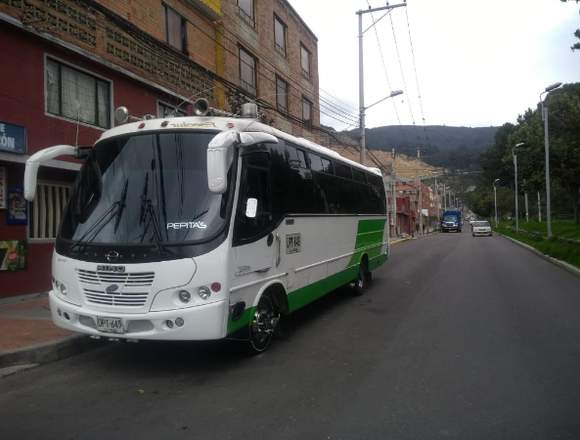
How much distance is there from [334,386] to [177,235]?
7.31 ft

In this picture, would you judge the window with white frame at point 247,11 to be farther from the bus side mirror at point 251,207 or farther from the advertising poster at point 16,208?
the bus side mirror at point 251,207

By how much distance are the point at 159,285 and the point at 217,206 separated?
1.03 metres

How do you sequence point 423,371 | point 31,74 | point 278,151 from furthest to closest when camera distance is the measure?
point 31,74
point 278,151
point 423,371

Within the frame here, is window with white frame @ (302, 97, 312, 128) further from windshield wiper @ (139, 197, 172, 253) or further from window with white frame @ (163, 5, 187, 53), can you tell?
windshield wiper @ (139, 197, 172, 253)

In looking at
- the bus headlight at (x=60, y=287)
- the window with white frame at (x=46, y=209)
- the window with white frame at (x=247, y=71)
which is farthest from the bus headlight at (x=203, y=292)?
the window with white frame at (x=247, y=71)

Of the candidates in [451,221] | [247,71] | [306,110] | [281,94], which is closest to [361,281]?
[247,71]

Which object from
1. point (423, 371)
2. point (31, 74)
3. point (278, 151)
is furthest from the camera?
point (31, 74)

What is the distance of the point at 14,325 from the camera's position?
7.75m

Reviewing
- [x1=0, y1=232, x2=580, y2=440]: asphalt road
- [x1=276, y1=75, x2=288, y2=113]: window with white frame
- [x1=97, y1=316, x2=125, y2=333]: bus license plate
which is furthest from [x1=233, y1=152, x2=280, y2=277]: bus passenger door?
[x1=276, y1=75, x2=288, y2=113]: window with white frame

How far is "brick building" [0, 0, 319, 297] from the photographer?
971 cm

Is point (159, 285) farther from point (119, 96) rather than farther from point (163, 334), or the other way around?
point (119, 96)

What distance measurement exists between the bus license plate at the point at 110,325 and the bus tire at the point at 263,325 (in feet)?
4.96

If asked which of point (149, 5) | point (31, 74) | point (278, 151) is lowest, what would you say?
point (278, 151)

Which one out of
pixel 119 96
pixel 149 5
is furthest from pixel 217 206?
pixel 149 5
